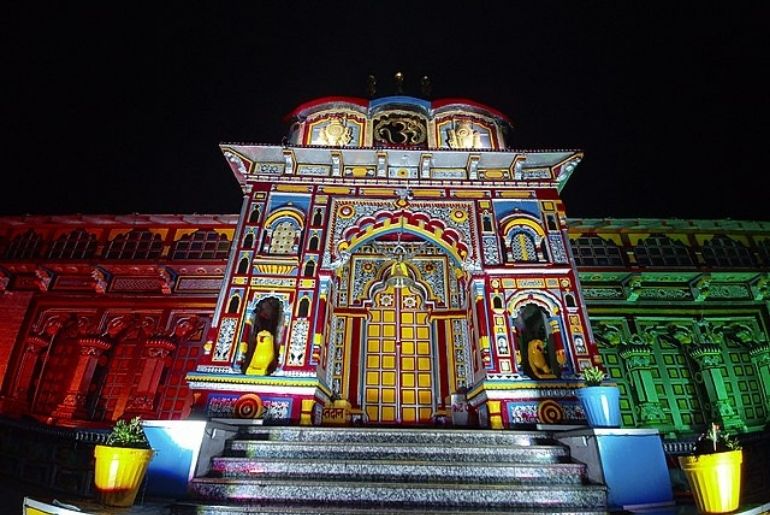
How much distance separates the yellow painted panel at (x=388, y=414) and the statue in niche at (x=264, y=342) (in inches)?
127

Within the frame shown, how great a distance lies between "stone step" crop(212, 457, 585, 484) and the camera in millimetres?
4727

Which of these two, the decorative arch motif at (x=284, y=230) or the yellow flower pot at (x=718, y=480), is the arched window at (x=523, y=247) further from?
the yellow flower pot at (x=718, y=480)

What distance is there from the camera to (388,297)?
1118 cm

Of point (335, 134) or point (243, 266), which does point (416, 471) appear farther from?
point (335, 134)

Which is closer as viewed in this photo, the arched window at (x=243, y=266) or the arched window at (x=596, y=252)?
the arched window at (x=243, y=266)

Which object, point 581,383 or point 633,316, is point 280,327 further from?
point 633,316

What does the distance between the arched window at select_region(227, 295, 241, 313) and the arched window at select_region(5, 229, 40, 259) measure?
8.16 meters

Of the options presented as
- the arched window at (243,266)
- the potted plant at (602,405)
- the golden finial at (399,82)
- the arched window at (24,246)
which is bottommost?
the potted plant at (602,405)

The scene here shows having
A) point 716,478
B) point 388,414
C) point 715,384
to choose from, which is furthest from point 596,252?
point 716,478

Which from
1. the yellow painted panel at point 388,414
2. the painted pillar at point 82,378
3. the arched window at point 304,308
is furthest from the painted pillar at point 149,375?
the yellow painted panel at point 388,414

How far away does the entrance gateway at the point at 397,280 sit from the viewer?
7.64 metres

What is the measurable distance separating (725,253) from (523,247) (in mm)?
7473

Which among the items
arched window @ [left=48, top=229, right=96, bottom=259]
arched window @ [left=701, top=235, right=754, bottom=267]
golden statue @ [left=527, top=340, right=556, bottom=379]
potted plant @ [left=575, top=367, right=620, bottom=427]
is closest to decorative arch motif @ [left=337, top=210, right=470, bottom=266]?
golden statue @ [left=527, top=340, right=556, bottom=379]

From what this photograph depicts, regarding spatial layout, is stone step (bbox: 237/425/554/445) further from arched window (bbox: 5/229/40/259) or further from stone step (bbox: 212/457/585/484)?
arched window (bbox: 5/229/40/259)
